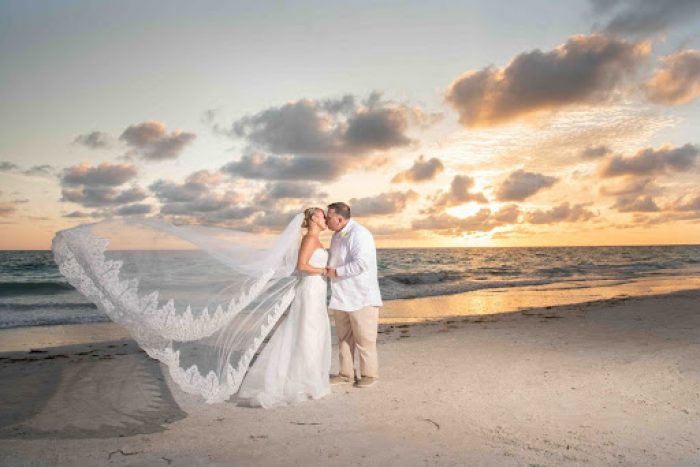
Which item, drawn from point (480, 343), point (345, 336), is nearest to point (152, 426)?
point (345, 336)

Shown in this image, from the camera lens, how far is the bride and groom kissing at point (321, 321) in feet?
22.3

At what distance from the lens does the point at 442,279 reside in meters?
36.0

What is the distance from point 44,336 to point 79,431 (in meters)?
8.70

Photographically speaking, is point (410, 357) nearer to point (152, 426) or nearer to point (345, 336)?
point (345, 336)

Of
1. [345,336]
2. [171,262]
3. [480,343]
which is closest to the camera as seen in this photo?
[171,262]

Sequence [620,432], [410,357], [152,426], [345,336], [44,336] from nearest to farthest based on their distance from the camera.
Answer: [620,432] → [152,426] → [345,336] → [410,357] → [44,336]

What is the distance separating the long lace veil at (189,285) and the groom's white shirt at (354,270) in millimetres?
610

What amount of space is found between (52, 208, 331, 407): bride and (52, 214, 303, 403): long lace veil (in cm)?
1

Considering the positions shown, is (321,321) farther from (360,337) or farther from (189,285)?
(189,285)

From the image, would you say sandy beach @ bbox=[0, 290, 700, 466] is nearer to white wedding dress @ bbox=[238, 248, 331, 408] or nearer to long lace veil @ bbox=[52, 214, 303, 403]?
white wedding dress @ bbox=[238, 248, 331, 408]

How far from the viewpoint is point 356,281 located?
7301 mm

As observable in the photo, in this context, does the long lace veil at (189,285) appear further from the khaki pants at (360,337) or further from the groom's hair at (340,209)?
the khaki pants at (360,337)

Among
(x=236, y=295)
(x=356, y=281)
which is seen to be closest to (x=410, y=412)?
(x=356, y=281)

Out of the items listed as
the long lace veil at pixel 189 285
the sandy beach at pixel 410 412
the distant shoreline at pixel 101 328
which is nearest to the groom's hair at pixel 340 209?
the long lace veil at pixel 189 285
